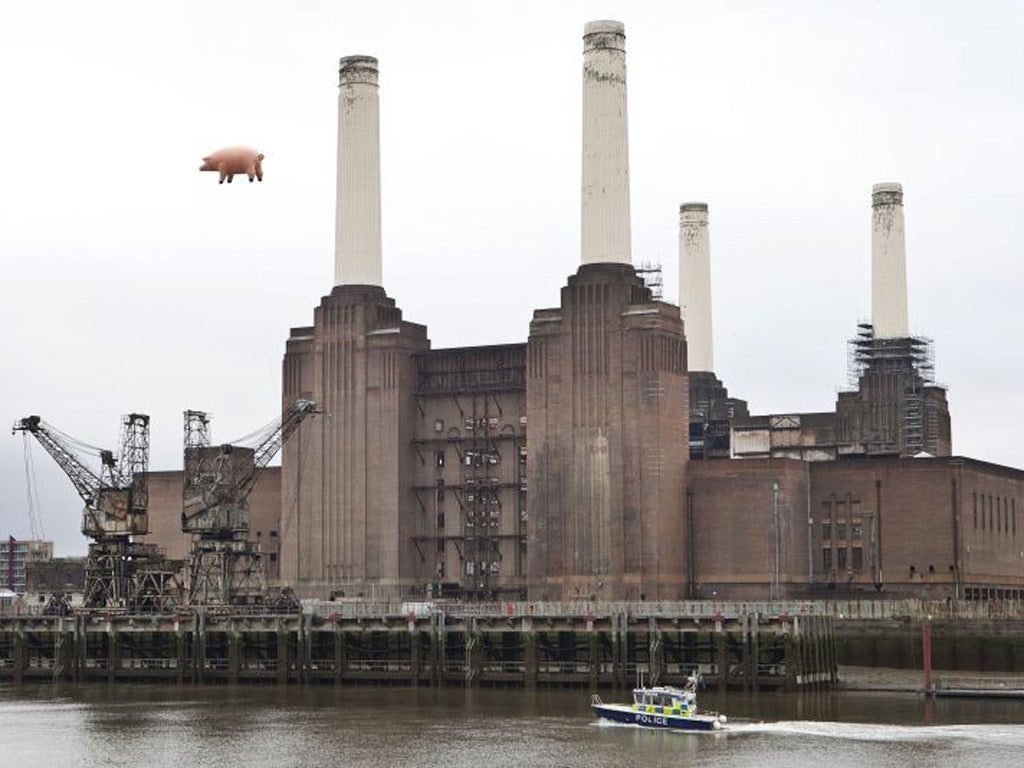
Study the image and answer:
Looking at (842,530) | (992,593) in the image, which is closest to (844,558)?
(842,530)

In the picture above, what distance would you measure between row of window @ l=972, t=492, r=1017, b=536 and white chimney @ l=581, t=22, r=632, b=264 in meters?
28.9

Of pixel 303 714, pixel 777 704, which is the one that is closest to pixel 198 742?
pixel 303 714

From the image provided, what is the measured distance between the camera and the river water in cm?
7362

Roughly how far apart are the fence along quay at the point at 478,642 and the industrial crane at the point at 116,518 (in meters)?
4.99

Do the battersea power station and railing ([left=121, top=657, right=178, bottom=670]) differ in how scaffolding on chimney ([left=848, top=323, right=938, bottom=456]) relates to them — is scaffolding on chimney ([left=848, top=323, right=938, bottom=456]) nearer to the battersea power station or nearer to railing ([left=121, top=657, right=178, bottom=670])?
the battersea power station

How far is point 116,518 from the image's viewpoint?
12362 centimetres

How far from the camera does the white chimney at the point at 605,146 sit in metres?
134

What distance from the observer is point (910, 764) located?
7081cm

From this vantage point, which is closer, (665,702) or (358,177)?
(665,702)

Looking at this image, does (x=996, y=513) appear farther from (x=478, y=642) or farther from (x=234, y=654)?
(x=234, y=654)

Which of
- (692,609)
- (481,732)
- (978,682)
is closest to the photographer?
(481,732)

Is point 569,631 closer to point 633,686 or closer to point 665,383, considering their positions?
point 633,686

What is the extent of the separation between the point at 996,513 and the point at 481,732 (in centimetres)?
7108

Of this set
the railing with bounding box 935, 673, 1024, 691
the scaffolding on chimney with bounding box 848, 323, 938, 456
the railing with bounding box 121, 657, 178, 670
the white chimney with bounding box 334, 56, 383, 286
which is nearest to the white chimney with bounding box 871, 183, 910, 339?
the scaffolding on chimney with bounding box 848, 323, 938, 456
